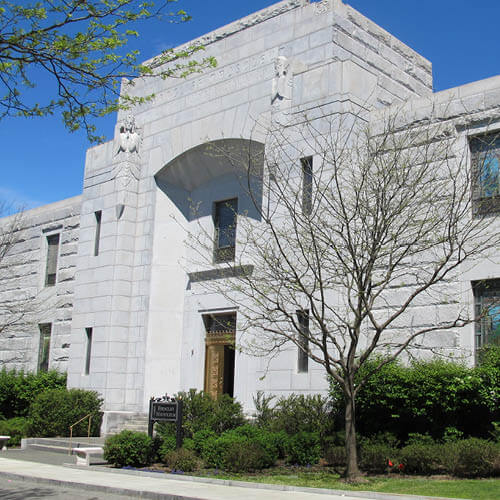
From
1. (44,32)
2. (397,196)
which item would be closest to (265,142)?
(397,196)

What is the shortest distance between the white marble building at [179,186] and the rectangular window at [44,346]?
1650 millimetres

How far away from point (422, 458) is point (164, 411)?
20.8 ft

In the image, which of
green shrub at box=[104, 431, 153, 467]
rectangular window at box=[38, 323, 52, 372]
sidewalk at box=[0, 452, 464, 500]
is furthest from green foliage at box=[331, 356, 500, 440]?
rectangular window at box=[38, 323, 52, 372]

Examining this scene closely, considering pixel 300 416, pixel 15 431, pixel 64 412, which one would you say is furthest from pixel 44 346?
pixel 300 416

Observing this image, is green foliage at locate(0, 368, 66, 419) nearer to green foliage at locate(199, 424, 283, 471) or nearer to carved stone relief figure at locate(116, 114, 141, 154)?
carved stone relief figure at locate(116, 114, 141, 154)

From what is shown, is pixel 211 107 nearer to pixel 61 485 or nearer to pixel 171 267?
pixel 171 267

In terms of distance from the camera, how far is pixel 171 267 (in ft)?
78.1

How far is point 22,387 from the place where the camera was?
2584cm

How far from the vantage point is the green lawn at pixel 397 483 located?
11039mm

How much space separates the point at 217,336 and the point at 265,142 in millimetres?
6553

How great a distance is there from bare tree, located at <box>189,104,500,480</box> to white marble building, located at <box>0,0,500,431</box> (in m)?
2.12

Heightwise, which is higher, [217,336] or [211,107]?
[211,107]

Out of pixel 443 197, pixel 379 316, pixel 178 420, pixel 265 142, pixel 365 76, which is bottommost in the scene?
pixel 178 420

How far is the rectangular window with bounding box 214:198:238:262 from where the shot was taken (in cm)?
2275
